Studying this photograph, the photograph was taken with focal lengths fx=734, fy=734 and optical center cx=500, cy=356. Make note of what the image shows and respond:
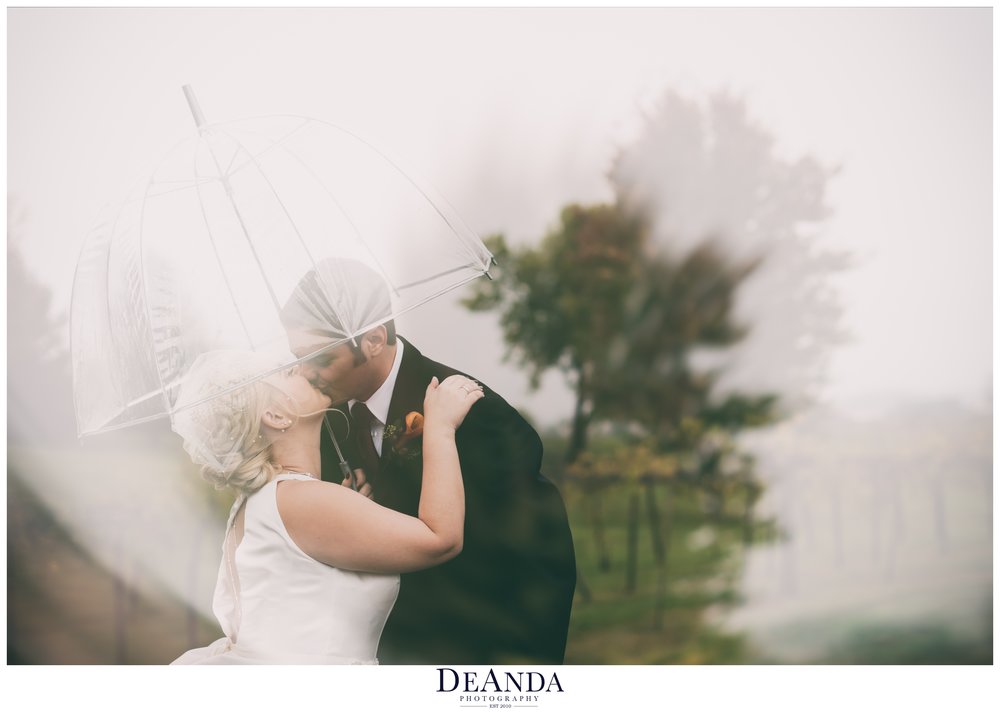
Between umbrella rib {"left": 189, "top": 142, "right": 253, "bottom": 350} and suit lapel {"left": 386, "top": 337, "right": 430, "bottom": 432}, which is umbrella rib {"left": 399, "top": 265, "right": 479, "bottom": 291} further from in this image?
umbrella rib {"left": 189, "top": 142, "right": 253, "bottom": 350}

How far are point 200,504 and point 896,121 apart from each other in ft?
11.7

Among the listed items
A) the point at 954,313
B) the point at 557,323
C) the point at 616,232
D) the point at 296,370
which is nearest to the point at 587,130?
the point at 616,232

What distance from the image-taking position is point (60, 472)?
3.30 metres

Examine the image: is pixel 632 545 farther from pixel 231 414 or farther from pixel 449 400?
pixel 231 414

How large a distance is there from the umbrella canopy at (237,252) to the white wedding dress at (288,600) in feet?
1.92

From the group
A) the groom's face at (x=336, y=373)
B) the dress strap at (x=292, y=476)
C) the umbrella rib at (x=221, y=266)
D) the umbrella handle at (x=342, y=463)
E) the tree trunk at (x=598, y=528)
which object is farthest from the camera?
the tree trunk at (x=598, y=528)

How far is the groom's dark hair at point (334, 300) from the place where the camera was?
254cm

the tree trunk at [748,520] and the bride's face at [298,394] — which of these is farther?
the tree trunk at [748,520]

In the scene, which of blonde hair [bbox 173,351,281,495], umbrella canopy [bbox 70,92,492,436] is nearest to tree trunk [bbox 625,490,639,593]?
umbrella canopy [bbox 70,92,492,436]

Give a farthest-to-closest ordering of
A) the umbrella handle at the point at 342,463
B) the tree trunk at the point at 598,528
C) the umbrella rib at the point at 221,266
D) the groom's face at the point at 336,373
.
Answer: the tree trunk at the point at 598,528, the umbrella handle at the point at 342,463, the groom's face at the point at 336,373, the umbrella rib at the point at 221,266

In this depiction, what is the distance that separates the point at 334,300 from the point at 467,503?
3.33 feet

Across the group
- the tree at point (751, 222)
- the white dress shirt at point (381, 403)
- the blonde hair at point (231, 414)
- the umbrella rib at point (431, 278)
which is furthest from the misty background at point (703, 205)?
the blonde hair at point (231, 414)

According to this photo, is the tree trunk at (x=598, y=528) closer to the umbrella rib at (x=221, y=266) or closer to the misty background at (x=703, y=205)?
the misty background at (x=703, y=205)
